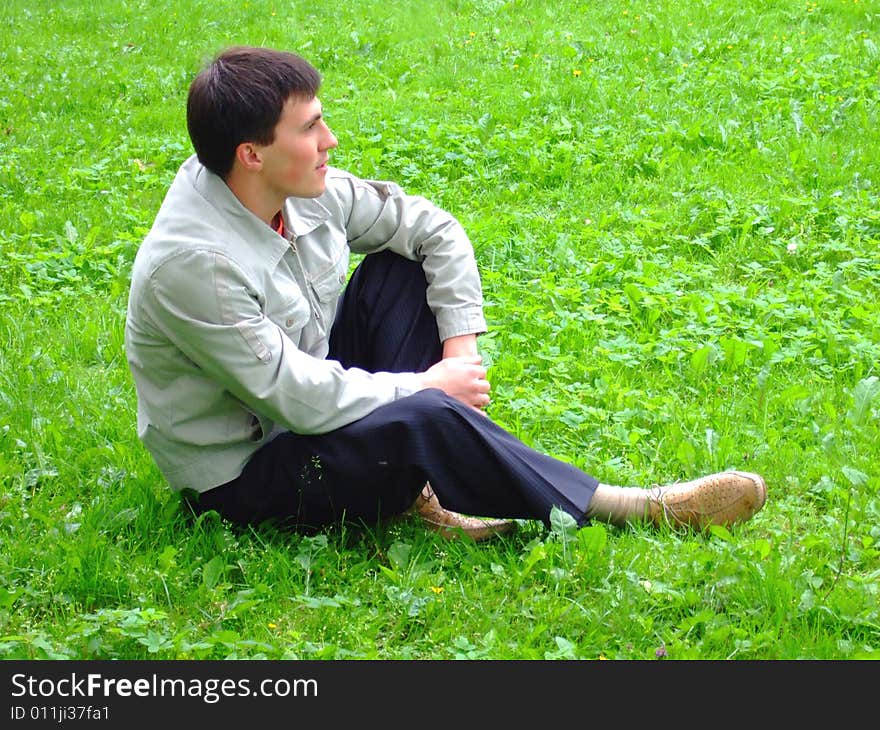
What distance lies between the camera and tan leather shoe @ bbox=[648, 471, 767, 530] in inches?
146

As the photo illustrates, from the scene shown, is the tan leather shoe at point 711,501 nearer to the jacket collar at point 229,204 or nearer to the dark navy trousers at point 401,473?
the dark navy trousers at point 401,473

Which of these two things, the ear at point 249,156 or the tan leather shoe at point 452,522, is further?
the tan leather shoe at point 452,522

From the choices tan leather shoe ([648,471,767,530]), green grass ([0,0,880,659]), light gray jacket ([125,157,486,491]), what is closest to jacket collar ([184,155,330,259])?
light gray jacket ([125,157,486,491])

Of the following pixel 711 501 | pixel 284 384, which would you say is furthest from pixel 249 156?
pixel 711 501

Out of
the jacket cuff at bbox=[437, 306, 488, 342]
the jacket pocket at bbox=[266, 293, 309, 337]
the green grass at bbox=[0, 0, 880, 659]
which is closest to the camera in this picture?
the green grass at bbox=[0, 0, 880, 659]

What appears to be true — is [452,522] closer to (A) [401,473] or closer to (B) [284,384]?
(A) [401,473]

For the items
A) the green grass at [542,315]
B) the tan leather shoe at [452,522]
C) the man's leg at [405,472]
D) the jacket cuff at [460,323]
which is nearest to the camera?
the green grass at [542,315]

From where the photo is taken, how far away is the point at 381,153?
301 inches

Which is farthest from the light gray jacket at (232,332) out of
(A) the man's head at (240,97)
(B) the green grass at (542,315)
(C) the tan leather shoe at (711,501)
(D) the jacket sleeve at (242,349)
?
(C) the tan leather shoe at (711,501)

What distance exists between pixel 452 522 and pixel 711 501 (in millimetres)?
805

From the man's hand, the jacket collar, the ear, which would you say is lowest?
the man's hand

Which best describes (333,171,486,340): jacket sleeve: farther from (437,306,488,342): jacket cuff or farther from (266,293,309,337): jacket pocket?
(266,293,309,337): jacket pocket

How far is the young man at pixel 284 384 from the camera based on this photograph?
3.45m
